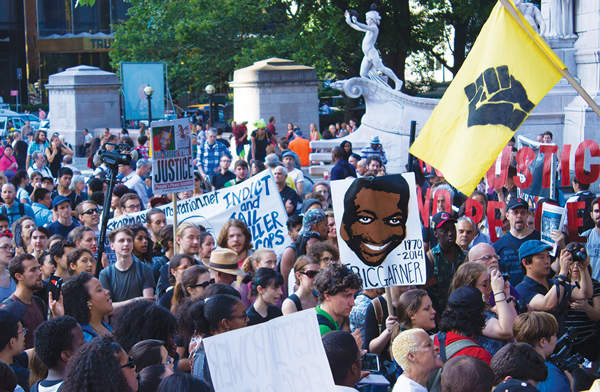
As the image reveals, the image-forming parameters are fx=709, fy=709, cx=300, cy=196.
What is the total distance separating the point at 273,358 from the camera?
11.4 feet

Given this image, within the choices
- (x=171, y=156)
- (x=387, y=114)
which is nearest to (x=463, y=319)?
(x=171, y=156)

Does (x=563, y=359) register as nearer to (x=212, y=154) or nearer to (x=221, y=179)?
(x=221, y=179)

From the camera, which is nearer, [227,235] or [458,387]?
[458,387]

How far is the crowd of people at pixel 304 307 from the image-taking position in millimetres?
3783

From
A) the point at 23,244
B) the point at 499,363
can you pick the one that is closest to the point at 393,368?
the point at 499,363

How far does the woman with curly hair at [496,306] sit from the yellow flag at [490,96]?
2.23 feet

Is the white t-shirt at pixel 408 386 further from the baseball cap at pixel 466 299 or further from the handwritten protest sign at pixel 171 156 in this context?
the handwritten protest sign at pixel 171 156

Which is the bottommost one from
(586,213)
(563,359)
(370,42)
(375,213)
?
(563,359)

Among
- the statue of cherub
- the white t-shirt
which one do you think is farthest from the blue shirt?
the statue of cherub

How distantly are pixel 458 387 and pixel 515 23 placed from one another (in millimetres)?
2642

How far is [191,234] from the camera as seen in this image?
6.66 meters

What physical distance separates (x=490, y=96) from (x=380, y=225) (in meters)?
1.28

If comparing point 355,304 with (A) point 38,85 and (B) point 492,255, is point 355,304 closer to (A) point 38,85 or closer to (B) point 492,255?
(B) point 492,255

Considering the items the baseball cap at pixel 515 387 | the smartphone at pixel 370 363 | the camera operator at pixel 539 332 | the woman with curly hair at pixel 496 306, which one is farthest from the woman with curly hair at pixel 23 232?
the baseball cap at pixel 515 387
